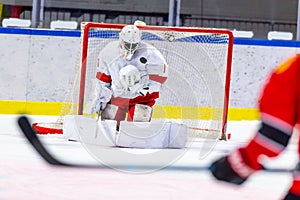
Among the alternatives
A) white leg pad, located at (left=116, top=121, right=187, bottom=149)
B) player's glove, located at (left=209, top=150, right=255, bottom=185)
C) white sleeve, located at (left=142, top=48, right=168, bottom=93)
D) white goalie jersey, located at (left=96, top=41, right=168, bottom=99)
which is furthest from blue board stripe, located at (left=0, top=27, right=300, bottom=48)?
player's glove, located at (left=209, top=150, right=255, bottom=185)

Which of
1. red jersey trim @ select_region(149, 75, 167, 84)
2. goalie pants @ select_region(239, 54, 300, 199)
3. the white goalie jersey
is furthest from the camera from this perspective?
red jersey trim @ select_region(149, 75, 167, 84)

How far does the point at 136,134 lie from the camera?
346cm

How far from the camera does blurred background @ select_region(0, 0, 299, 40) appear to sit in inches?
311

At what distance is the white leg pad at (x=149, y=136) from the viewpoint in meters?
3.48

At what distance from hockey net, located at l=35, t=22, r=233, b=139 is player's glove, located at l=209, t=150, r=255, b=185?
128 inches

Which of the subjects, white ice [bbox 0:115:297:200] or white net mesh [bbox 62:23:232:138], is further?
white net mesh [bbox 62:23:232:138]

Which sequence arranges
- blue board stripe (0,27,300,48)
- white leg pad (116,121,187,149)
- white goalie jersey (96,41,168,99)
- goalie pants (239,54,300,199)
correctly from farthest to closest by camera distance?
blue board stripe (0,27,300,48)
white goalie jersey (96,41,168,99)
white leg pad (116,121,187,149)
goalie pants (239,54,300,199)

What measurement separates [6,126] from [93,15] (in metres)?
4.24

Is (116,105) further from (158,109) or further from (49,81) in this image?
(49,81)

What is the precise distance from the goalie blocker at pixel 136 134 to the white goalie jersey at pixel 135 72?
0.72 feet

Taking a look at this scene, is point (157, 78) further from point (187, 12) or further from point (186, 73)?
point (187, 12)

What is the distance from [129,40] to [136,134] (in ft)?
1.81

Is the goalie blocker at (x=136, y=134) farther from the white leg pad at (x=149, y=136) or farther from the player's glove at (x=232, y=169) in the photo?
the player's glove at (x=232, y=169)

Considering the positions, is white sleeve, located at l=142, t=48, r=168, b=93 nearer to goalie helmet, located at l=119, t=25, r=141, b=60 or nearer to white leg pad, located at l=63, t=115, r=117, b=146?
goalie helmet, located at l=119, t=25, r=141, b=60
